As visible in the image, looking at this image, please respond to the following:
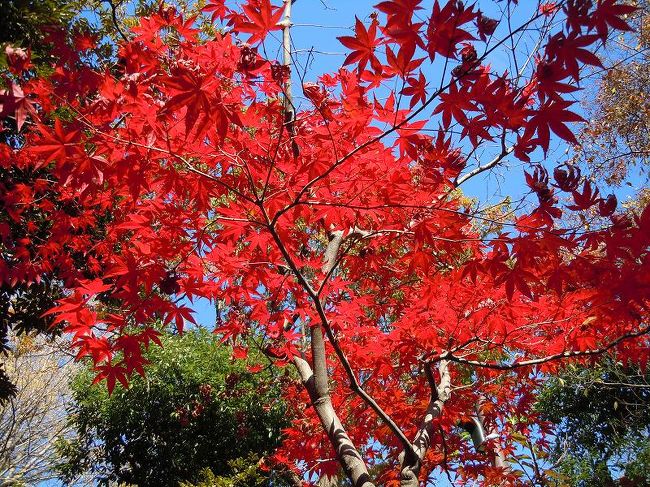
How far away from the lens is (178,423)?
7211 millimetres

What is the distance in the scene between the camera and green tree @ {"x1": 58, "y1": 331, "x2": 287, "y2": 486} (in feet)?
23.6

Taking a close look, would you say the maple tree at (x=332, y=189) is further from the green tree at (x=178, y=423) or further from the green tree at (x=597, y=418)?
the green tree at (x=597, y=418)

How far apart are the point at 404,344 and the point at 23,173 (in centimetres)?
400

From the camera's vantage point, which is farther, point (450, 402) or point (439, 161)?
point (450, 402)

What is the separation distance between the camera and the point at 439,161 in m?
2.84

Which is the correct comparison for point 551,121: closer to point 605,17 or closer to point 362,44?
point 605,17

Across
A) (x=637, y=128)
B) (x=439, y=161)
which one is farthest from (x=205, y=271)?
(x=637, y=128)

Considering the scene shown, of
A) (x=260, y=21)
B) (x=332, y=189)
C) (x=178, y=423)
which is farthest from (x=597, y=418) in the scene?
(x=260, y=21)

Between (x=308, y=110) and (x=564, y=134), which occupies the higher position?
(x=308, y=110)

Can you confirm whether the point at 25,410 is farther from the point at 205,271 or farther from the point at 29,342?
the point at 205,271

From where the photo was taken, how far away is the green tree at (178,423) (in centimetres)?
721

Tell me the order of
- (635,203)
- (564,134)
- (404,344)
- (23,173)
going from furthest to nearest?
(635,203) < (23,173) < (404,344) < (564,134)

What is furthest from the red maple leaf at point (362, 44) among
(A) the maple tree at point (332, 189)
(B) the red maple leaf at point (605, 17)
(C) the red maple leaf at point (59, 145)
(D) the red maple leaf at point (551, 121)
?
(C) the red maple leaf at point (59, 145)

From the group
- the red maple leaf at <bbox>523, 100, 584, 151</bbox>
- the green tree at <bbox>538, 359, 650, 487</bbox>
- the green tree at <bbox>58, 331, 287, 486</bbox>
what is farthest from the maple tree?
the green tree at <bbox>538, 359, 650, 487</bbox>
